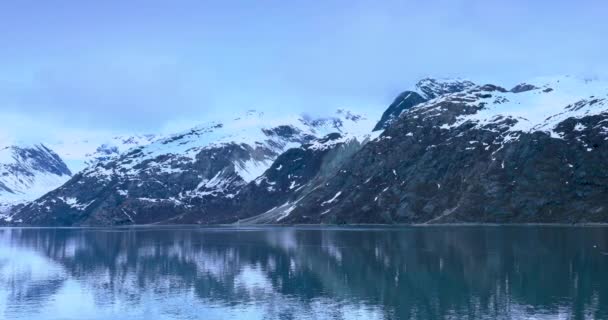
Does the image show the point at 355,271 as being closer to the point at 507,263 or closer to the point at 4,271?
the point at 507,263

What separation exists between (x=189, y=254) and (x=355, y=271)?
6556cm

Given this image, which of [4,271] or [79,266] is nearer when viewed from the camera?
[4,271]

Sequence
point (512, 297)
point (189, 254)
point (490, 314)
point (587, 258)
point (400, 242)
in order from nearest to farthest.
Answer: point (490, 314), point (512, 297), point (587, 258), point (189, 254), point (400, 242)

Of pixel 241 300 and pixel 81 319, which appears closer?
pixel 81 319

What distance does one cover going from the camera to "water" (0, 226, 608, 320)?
81438mm

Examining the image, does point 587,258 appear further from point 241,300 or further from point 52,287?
point 52,287

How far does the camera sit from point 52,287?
10988cm

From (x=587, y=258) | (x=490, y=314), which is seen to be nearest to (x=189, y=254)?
(x=587, y=258)

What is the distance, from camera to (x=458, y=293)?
9319 cm

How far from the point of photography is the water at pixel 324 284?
267ft

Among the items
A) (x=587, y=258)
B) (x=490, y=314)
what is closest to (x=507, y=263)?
(x=587, y=258)

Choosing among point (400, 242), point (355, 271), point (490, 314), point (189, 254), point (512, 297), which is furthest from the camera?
point (400, 242)

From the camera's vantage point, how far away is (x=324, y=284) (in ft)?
350

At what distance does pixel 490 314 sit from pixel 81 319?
45867 millimetres
